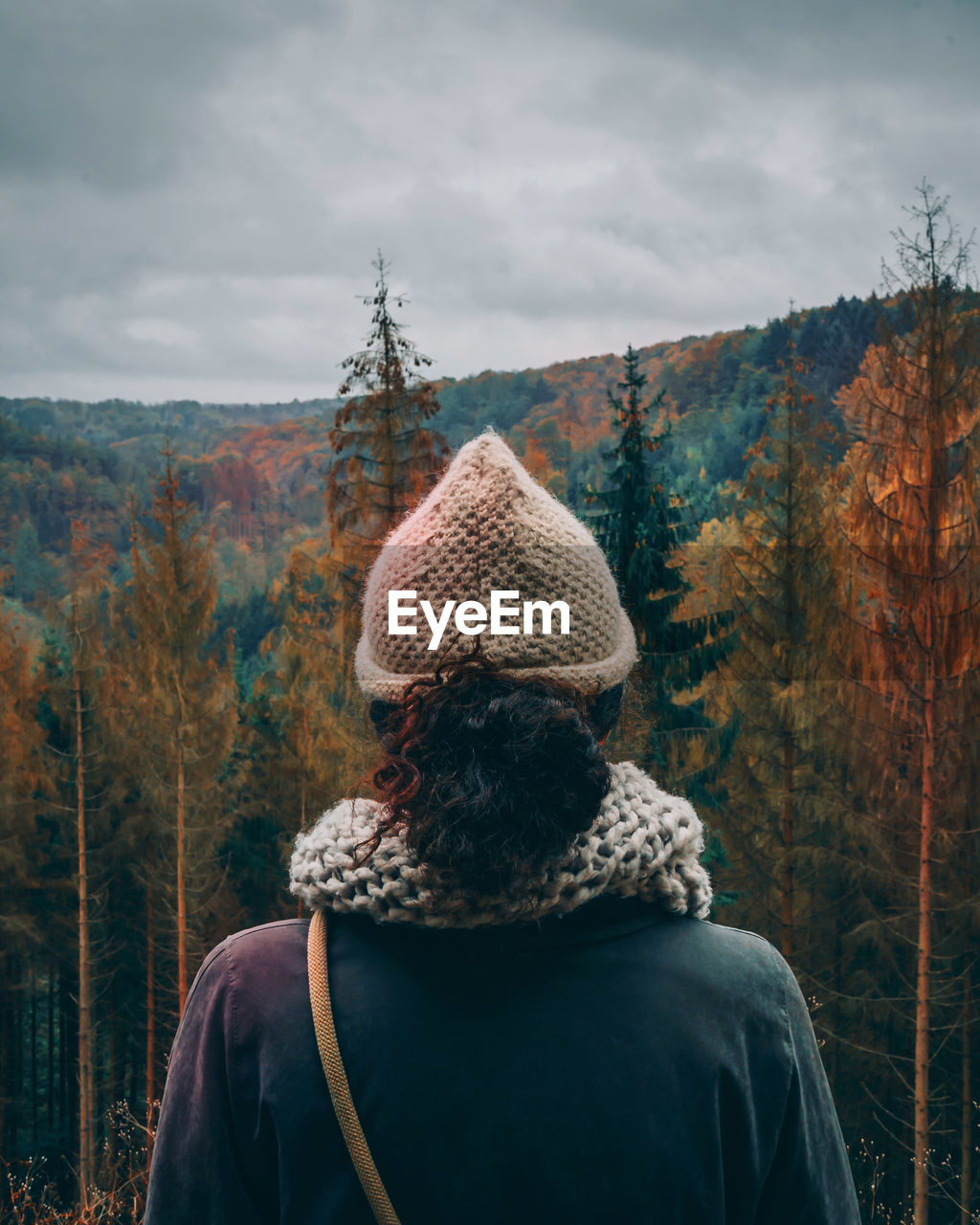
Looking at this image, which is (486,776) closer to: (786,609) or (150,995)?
(786,609)

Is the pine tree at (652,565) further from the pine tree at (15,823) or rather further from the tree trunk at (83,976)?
the pine tree at (15,823)

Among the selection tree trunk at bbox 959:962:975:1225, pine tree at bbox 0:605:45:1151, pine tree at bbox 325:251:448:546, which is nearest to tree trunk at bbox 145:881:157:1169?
pine tree at bbox 0:605:45:1151

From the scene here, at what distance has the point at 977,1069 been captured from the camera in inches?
459

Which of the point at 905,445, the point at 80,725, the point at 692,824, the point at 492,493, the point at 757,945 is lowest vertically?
the point at 80,725

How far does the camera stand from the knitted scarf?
0.99 m

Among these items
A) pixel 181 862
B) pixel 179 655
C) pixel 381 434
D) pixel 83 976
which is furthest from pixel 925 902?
pixel 83 976

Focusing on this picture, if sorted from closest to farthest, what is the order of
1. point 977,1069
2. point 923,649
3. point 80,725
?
point 923,649, point 977,1069, point 80,725

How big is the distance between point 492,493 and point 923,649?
8.07m

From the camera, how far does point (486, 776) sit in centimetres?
101

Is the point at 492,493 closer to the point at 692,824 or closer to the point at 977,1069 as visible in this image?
the point at 692,824

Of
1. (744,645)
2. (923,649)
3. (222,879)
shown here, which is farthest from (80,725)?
(923,649)

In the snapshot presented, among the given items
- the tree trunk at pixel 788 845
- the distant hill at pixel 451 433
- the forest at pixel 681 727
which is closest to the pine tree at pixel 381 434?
the forest at pixel 681 727

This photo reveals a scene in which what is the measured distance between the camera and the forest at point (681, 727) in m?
8.40

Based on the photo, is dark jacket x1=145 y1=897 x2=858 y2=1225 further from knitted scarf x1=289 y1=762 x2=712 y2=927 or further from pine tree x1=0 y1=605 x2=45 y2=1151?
pine tree x1=0 y1=605 x2=45 y2=1151
